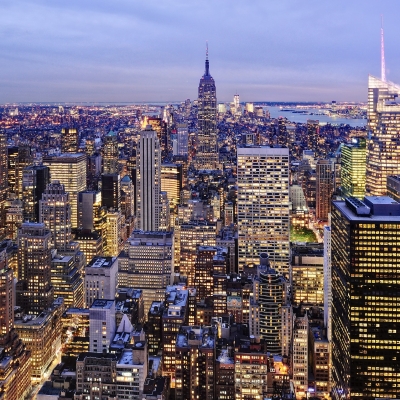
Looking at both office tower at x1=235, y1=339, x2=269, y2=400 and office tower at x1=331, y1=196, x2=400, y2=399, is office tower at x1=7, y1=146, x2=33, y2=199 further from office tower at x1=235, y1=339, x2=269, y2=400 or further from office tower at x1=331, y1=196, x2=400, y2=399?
office tower at x1=331, y1=196, x2=400, y2=399

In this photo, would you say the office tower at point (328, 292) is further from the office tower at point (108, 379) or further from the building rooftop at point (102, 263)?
the building rooftop at point (102, 263)

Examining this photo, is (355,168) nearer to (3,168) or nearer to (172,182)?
(172,182)

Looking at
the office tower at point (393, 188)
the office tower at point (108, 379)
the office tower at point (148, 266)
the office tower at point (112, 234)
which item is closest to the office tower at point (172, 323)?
the office tower at point (108, 379)

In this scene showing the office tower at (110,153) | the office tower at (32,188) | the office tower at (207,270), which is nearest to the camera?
the office tower at (207,270)

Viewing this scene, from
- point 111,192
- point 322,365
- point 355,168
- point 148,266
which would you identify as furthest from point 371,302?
point 111,192

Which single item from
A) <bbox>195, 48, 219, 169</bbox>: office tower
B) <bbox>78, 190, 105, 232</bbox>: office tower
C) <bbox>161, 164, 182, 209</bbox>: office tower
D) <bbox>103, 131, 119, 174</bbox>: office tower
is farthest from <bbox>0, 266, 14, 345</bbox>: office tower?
<bbox>195, 48, 219, 169</bbox>: office tower

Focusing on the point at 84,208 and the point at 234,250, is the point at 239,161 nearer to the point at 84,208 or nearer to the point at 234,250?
the point at 234,250
